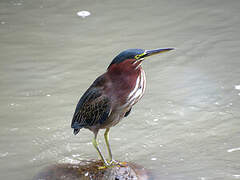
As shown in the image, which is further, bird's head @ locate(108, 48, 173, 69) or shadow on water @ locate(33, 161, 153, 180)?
shadow on water @ locate(33, 161, 153, 180)

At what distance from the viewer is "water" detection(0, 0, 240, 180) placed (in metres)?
4.64

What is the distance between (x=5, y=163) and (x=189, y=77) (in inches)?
121

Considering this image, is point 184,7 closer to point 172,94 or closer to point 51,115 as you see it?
point 172,94

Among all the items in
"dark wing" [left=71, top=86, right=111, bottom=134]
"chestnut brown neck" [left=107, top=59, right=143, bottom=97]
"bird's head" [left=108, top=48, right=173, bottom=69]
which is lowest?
"dark wing" [left=71, top=86, right=111, bottom=134]

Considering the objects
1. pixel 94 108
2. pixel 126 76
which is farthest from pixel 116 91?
pixel 94 108

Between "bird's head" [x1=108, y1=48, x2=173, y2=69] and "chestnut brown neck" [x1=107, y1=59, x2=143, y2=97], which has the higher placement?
"bird's head" [x1=108, y1=48, x2=173, y2=69]

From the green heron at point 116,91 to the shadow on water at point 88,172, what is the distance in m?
0.47

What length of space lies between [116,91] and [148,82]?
9.52 ft

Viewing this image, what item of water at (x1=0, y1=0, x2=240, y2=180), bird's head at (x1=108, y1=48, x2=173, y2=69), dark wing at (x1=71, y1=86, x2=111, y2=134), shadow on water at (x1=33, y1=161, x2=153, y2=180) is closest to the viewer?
bird's head at (x1=108, y1=48, x2=173, y2=69)

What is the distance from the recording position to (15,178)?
431 centimetres

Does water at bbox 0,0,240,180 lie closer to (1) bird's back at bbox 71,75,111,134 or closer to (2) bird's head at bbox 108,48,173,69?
(1) bird's back at bbox 71,75,111,134

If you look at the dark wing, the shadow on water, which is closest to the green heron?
the dark wing

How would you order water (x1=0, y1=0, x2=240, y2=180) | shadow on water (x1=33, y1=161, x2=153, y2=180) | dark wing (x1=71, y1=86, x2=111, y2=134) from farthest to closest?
water (x1=0, y1=0, x2=240, y2=180) → shadow on water (x1=33, y1=161, x2=153, y2=180) → dark wing (x1=71, y1=86, x2=111, y2=134)

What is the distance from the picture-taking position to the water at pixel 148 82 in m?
4.64
